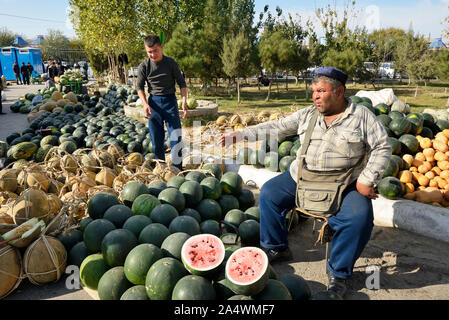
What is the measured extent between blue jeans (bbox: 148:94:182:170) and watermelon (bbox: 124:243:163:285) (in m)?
3.12

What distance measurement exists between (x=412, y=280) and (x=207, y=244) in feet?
7.00

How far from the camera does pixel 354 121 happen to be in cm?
288

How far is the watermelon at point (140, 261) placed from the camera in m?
2.58

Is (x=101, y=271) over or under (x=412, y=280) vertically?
over

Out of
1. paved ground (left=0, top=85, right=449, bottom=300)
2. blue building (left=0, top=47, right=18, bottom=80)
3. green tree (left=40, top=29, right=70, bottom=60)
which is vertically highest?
green tree (left=40, top=29, right=70, bottom=60)

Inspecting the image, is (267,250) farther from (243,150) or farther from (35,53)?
(35,53)

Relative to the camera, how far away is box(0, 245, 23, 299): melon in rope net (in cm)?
282

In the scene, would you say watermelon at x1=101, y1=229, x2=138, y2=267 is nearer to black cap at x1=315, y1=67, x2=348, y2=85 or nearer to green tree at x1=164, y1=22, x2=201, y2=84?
black cap at x1=315, y1=67, x2=348, y2=85

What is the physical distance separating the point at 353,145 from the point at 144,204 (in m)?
2.24

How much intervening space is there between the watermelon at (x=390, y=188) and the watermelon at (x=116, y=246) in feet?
10.7

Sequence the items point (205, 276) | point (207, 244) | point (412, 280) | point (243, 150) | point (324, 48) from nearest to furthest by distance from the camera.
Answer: point (205, 276) < point (207, 244) < point (412, 280) < point (243, 150) < point (324, 48)

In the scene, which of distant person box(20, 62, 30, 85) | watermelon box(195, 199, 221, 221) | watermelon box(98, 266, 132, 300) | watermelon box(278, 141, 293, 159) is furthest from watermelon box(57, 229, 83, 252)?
distant person box(20, 62, 30, 85)
